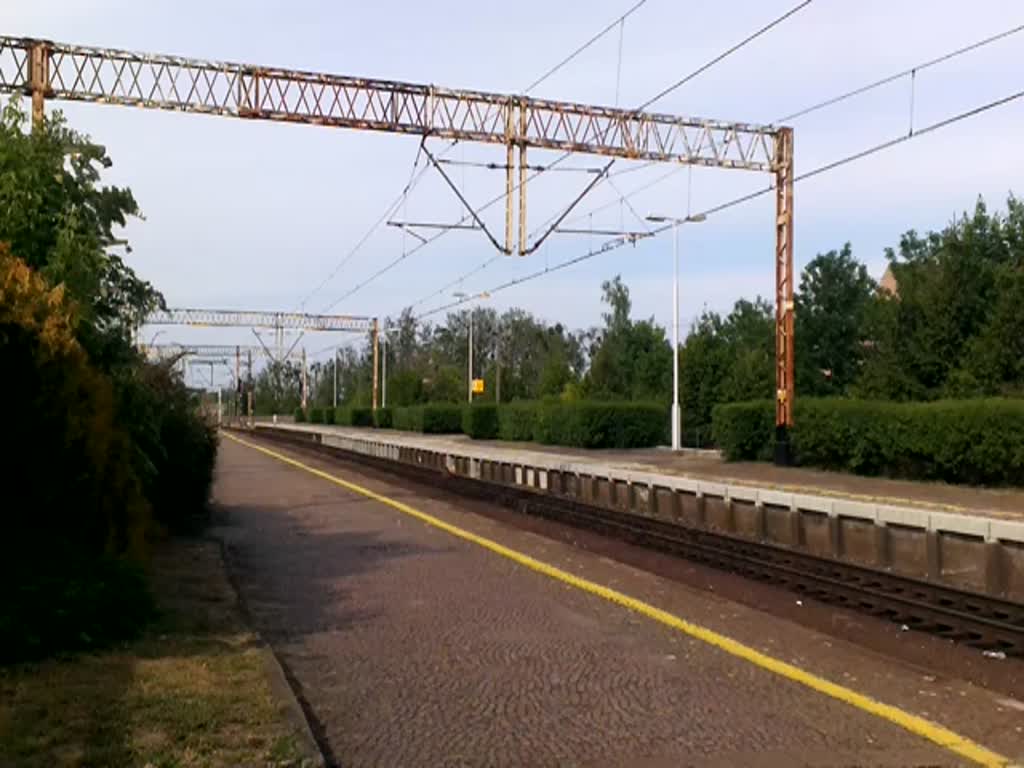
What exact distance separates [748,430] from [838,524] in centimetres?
1788

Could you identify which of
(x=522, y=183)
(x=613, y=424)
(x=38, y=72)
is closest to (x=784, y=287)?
(x=522, y=183)

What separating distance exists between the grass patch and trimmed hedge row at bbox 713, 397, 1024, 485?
1975 centimetres

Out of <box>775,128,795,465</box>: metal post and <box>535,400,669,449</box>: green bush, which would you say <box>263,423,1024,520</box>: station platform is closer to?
<box>775,128,795,465</box>: metal post

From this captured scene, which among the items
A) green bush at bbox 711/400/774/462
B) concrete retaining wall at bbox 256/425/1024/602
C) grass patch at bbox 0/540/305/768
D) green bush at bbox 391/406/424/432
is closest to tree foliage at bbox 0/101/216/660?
grass patch at bbox 0/540/305/768

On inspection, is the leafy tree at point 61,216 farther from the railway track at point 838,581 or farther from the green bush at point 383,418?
the green bush at point 383,418

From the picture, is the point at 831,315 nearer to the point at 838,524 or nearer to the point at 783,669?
the point at 838,524

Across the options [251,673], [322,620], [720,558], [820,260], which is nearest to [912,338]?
[720,558]

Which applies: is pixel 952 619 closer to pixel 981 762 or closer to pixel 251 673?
pixel 981 762

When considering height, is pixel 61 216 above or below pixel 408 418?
above

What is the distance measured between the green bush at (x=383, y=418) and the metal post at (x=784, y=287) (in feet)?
166

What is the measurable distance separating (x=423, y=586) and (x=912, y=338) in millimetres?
25181

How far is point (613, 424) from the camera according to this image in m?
45.8

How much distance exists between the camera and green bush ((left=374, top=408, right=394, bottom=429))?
80.2 metres

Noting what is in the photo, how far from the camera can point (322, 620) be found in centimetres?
1058
